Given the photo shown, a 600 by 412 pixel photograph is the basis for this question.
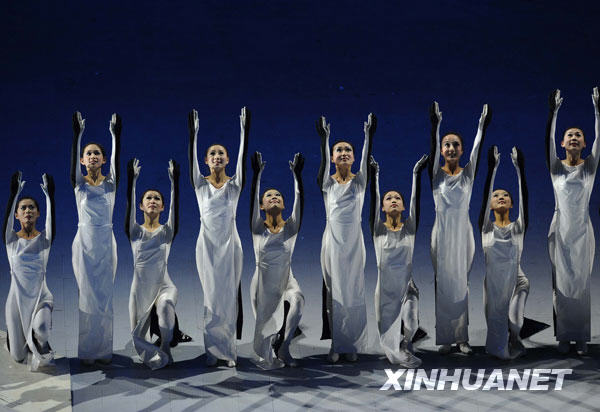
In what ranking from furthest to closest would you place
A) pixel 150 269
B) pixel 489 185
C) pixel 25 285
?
pixel 489 185
pixel 150 269
pixel 25 285

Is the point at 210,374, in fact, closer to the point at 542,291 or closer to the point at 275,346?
the point at 275,346

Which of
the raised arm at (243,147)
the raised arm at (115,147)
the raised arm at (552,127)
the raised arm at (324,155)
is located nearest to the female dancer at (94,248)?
the raised arm at (115,147)

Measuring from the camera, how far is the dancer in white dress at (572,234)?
9.23m

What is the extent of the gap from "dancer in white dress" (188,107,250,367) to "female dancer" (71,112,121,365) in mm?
591

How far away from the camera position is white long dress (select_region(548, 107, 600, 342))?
364 inches

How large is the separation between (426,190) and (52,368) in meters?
3.80

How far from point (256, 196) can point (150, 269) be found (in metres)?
0.88

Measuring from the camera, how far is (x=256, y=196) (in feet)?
30.1

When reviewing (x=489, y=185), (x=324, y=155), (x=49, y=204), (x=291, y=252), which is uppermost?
(x=324, y=155)

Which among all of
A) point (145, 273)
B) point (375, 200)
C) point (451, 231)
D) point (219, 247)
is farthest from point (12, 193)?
point (451, 231)

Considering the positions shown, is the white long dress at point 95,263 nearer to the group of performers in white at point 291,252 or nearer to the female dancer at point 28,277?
the group of performers in white at point 291,252

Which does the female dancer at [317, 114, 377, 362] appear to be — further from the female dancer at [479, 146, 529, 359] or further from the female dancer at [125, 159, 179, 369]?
the female dancer at [125, 159, 179, 369]

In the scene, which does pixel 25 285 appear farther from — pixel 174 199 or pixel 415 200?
pixel 415 200

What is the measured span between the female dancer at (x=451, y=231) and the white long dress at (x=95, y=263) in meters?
2.21
